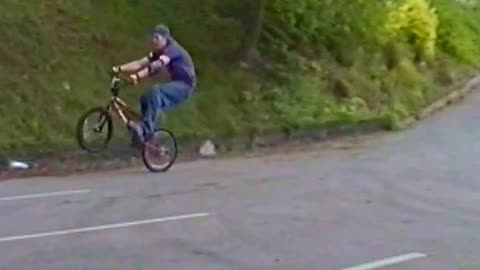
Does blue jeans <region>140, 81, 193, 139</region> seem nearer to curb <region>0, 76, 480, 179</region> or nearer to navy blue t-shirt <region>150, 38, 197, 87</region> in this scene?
navy blue t-shirt <region>150, 38, 197, 87</region>

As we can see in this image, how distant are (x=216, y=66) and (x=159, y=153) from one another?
607cm

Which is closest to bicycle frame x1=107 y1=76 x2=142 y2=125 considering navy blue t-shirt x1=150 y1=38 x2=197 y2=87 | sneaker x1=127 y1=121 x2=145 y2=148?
sneaker x1=127 y1=121 x2=145 y2=148

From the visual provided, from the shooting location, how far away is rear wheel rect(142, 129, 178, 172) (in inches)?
683

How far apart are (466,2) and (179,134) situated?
20906 mm

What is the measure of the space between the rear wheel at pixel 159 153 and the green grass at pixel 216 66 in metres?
1.44

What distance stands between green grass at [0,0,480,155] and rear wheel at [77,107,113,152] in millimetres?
558

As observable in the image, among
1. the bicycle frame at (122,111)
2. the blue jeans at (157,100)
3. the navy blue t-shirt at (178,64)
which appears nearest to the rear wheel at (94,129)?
the bicycle frame at (122,111)

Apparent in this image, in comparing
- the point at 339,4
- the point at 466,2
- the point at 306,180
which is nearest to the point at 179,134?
the point at 306,180

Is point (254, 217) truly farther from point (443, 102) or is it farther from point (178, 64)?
point (443, 102)

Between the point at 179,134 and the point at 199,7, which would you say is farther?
the point at 199,7

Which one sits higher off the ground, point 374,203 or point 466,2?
point 466,2

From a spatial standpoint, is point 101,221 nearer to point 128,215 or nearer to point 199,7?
point 128,215

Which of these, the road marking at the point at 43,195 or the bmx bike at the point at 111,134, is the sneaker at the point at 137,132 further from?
the road marking at the point at 43,195

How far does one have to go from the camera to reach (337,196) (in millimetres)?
14117
